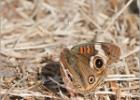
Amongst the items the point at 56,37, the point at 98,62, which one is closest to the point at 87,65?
the point at 98,62

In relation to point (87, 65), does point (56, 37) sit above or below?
above

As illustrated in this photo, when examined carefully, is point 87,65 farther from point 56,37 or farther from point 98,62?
point 56,37

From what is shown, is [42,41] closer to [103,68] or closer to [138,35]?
[138,35]

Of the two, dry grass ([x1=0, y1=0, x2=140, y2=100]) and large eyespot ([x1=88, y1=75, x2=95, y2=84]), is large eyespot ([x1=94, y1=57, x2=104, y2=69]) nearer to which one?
large eyespot ([x1=88, y1=75, x2=95, y2=84])

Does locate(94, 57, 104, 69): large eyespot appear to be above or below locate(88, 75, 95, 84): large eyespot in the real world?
above

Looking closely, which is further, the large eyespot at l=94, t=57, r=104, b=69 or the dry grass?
the dry grass

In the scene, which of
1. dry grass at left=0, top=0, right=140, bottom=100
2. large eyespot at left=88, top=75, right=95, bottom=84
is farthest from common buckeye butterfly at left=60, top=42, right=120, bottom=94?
dry grass at left=0, top=0, right=140, bottom=100
